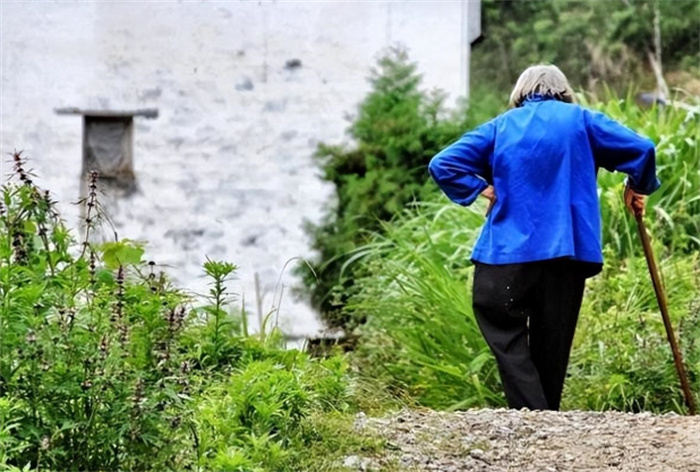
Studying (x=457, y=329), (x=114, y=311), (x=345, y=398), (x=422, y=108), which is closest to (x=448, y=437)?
(x=345, y=398)

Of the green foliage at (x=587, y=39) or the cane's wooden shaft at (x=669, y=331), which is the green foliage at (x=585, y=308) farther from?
the green foliage at (x=587, y=39)

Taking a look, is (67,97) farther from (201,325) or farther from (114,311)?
(114,311)

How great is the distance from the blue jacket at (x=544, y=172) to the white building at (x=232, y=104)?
13.9 feet

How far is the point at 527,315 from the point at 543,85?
892 mm

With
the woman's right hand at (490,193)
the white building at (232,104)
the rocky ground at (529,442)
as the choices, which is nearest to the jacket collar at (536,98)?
the woman's right hand at (490,193)

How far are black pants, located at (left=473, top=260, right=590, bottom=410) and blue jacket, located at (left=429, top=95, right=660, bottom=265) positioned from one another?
0.08 metres

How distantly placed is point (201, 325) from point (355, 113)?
5467 millimetres

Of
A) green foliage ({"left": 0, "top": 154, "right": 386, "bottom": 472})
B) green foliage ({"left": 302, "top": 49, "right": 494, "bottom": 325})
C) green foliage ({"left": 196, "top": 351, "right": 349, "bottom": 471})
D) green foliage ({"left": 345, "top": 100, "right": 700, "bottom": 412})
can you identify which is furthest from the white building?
green foliage ({"left": 196, "top": 351, "right": 349, "bottom": 471})

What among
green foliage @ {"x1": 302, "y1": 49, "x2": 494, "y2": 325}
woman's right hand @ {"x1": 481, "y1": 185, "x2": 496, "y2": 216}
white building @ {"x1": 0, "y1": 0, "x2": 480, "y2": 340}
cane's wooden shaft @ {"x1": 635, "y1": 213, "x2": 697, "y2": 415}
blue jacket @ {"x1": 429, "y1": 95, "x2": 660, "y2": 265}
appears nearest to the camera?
blue jacket @ {"x1": 429, "y1": 95, "x2": 660, "y2": 265}

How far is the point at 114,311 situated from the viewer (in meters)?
2.89

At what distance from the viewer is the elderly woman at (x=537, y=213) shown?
4.61 metres

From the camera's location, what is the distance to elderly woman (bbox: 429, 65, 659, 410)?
4.61 m

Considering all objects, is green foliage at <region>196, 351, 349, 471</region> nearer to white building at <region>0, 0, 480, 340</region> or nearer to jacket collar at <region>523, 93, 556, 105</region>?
jacket collar at <region>523, 93, 556, 105</region>

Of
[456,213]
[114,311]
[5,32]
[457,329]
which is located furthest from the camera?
[5,32]
